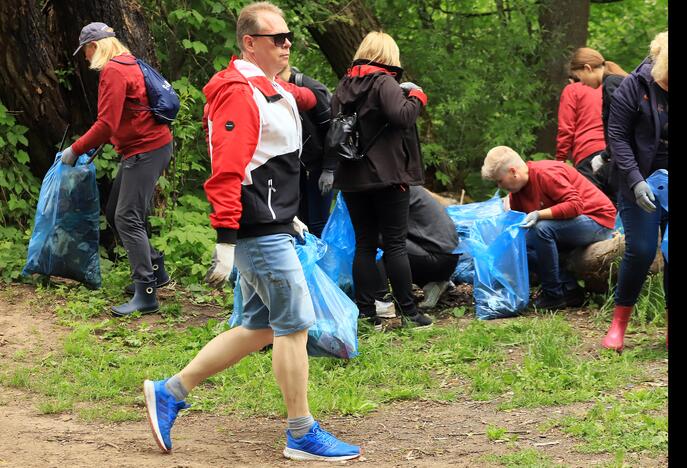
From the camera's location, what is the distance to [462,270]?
696 centimetres

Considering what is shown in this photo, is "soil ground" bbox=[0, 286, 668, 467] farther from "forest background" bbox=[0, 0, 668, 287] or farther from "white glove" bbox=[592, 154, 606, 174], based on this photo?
"forest background" bbox=[0, 0, 668, 287]

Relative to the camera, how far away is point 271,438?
14.5 ft

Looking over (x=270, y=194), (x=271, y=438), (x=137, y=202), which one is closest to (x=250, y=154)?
(x=270, y=194)

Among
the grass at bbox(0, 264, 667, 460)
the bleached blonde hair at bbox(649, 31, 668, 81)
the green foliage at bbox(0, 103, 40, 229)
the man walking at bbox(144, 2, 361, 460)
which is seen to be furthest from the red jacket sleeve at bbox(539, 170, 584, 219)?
the green foliage at bbox(0, 103, 40, 229)

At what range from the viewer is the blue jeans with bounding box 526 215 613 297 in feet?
21.2

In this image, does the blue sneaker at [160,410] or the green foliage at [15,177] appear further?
the green foliage at [15,177]

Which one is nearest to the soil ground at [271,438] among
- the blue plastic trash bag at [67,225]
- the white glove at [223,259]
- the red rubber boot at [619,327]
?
the red rubber boot at [619,327]

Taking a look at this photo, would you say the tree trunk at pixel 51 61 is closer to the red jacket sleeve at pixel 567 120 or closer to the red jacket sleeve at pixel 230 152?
the red jacket sleeve at pixel 567 120

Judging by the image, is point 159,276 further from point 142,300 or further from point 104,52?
point 104,52

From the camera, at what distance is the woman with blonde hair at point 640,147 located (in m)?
5.06

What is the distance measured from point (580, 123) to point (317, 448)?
4878 mm

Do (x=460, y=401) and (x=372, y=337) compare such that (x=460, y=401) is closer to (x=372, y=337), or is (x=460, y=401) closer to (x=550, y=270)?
(x=372, y=337)

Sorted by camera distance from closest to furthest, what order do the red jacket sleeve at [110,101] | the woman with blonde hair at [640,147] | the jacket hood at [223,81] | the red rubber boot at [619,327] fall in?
the jacket hood at [223,81] < the woman with blonde hair at [640,147] < the red rubber boot at [619,327] < the red jacket sleeve at [110,101]

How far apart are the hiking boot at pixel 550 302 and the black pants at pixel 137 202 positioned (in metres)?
2.73
